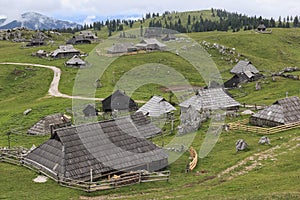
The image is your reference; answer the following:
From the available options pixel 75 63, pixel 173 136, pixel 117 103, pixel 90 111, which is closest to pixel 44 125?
pixel 90 111

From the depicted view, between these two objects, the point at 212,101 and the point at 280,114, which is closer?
the point at 280,114

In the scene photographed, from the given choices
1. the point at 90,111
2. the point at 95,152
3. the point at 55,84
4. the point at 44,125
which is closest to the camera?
the point at 95,152

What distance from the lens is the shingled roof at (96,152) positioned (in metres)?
34.2

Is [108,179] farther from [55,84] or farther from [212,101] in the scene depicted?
[55,84]

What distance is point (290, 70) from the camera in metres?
102

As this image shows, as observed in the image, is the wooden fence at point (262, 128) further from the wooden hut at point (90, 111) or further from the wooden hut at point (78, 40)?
the wooden hut at point (78, 40)

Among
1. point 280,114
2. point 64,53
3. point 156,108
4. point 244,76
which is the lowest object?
point 156,108

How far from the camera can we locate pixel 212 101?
6675cm

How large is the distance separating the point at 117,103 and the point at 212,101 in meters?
18.8

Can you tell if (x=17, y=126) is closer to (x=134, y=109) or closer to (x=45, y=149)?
(x=134, y=109)

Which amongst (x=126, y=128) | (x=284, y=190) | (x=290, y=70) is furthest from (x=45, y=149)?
(x=290, y=70)

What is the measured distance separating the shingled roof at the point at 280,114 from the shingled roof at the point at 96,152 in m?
20.5

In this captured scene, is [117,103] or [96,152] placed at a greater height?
[96,152]

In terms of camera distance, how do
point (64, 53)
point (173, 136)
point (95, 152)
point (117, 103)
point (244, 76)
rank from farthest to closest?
point (64, 53) → point (244, 76) → point (117, 103) → point (173, 136) → point (95, 152)
